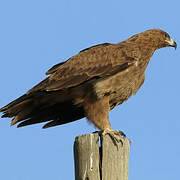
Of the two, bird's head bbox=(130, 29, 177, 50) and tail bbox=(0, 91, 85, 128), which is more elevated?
bird's head bbox=(130, 29, 177, 50)

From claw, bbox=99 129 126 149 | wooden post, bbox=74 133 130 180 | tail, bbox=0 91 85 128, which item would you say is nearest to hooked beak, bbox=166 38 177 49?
tail, bbox=0 91 85 128

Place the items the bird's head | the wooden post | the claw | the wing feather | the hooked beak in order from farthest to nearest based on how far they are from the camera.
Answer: the hooked beak → the bird's head → the wing feather → the claw → the wooden post

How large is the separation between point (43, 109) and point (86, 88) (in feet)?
2.80

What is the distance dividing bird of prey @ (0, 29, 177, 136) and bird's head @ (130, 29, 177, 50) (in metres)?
0.40

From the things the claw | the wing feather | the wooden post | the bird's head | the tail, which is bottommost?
the wooden post

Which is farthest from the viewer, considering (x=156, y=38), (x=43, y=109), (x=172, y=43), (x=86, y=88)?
(x=172, y=43)

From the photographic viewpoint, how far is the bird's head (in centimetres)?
758

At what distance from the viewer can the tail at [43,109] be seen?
650cm

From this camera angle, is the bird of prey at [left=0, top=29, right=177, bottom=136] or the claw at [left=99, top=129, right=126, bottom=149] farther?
the bird of prey at [left=0, top=29, right=177, bottom=136]

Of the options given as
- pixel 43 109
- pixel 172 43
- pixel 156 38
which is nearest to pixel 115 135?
pixel 43 109

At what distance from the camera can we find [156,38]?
7.76m

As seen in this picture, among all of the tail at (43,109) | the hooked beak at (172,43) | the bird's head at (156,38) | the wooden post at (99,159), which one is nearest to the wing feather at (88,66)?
the tail at (43,109)

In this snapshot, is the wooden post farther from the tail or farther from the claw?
the tail

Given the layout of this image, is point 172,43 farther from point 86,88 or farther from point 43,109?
point 43,109
